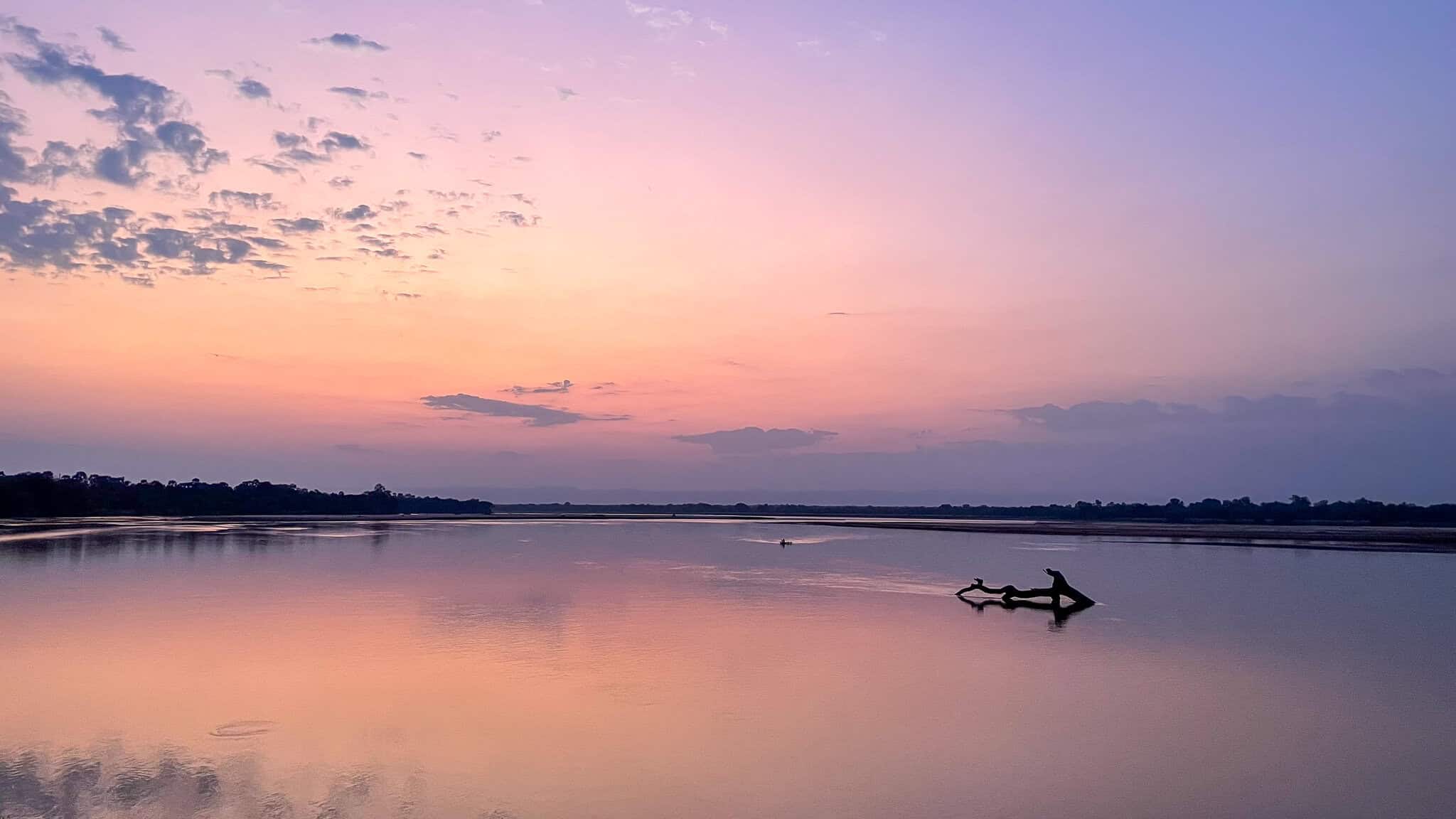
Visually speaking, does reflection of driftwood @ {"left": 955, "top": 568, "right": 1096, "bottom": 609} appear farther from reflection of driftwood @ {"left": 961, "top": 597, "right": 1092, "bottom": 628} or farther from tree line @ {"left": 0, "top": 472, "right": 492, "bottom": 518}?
tree line @ {"left": 0, "top": 472, "right": 492, "bottom": 518}

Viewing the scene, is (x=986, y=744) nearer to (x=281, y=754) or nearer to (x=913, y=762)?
(x=913, y=762)

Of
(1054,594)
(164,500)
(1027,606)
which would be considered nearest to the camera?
(1054,594)

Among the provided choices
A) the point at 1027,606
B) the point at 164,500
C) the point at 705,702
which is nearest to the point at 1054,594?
the point at 1027,606

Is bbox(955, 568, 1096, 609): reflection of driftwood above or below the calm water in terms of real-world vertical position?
above

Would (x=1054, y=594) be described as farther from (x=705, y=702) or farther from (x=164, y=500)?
(x=164, y=500)

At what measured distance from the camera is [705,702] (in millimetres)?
13727

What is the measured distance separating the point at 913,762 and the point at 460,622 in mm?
13137

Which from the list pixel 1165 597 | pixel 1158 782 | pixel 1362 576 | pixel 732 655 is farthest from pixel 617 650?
pixel 1362 576

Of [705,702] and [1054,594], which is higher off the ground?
[1054,594]

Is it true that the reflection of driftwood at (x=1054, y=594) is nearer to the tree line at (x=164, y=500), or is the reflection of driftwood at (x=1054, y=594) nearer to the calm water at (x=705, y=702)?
the calm water at (x=705, y=702)

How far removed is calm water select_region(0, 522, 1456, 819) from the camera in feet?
31.6

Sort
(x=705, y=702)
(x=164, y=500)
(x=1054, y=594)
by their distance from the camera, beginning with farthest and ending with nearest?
(x=164, y=500) < (x=1054, y=594) < (x=705, y=702)

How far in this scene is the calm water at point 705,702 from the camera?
963cm

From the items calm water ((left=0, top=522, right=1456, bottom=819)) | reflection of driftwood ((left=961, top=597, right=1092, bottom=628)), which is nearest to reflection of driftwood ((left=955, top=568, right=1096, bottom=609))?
reflection of driftwood ((left=961, top=597, right=1092, bottom=628))
